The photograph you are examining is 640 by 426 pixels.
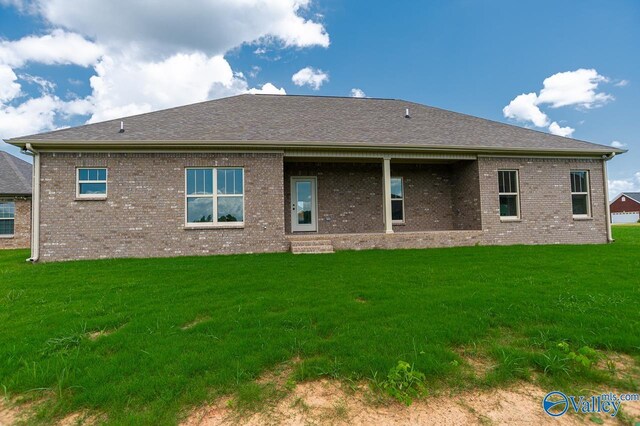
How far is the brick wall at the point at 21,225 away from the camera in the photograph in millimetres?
13734

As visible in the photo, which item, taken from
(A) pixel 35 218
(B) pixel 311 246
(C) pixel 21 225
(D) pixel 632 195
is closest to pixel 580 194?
(B) pixel 311 246

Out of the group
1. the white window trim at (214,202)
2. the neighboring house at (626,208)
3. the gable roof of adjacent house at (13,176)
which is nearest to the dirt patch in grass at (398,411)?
the white window trim at (214,202)

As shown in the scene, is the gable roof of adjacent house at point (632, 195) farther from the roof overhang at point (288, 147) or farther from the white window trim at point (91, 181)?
the white window trim at point (91, 181)

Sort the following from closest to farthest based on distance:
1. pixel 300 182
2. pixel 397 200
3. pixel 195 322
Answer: pixel 195 322, pixel 300 182, pixel 397 200

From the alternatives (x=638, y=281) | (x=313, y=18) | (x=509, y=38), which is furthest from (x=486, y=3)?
(x=638, y=281)

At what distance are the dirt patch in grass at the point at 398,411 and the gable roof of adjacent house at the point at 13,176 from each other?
17539 millimetres

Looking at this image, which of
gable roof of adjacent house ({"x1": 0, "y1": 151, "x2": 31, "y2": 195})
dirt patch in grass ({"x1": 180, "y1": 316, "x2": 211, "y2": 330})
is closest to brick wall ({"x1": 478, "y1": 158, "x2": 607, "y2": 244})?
dirt patch in grass ({"x1": 180, "y1": 316, "x2": 211, "y2": 330})

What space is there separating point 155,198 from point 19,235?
31.6 ft

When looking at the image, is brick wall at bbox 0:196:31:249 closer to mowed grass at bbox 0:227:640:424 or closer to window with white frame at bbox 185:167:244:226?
window with white frame at bbox 185:167:244:226

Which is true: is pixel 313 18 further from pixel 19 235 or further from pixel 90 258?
pixel 19 235

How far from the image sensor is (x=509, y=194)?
11367mm

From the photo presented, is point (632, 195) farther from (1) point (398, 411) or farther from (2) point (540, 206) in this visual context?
(1) point (398, 411)

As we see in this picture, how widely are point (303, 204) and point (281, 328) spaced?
8.74 meters

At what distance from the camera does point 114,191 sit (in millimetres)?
9305
